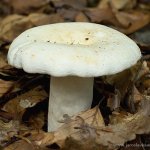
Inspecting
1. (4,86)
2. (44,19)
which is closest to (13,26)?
(44,19)

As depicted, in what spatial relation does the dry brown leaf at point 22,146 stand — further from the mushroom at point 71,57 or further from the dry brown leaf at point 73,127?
the mushroom at point 71,57

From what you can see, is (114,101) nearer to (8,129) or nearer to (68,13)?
(8,129)

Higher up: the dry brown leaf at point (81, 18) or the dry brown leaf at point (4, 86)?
the dry brown leaf at point (4, 86)

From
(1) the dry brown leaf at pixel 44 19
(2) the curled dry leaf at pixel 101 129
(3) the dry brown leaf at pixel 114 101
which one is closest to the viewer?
(2) the curled dry leaf at pixel 101 129

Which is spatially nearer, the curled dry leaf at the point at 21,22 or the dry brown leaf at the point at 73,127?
the dry brown leaf at the point at 73,127

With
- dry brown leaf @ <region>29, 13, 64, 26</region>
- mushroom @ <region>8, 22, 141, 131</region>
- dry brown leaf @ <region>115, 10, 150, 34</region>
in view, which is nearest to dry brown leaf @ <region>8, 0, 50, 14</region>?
dry brown leaf @ <region>29, 13, 64, 26</region>

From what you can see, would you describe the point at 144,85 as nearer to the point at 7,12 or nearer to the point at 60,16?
the point at 60,16

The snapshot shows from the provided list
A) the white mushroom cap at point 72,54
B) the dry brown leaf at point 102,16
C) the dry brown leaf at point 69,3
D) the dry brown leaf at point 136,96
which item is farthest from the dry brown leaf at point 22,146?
the dry brown leaf at point 69,3
